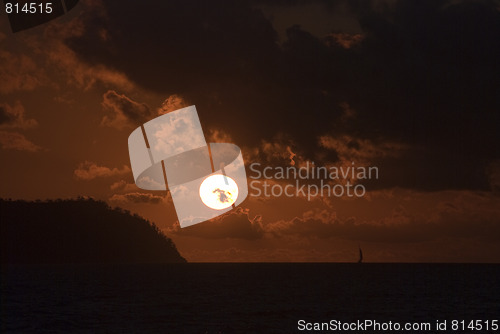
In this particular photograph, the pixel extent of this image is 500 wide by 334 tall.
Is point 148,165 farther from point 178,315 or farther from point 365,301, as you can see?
point 365,301

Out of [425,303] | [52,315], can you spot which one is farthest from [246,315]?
[425,303]

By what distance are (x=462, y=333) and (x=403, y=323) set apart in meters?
8.65

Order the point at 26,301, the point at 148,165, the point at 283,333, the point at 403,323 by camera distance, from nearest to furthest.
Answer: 1. the point at 148,165
2. the point at 283,333
3. the point at 403,323
4. the point at 26,301

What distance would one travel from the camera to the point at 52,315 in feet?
238

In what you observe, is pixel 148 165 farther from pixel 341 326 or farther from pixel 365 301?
pixel 365 301

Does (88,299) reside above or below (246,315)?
above

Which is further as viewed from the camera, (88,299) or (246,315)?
(88,299)

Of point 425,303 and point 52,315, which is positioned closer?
point 52,315

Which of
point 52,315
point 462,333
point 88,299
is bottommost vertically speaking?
point 462,333

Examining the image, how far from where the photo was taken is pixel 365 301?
96.0 m

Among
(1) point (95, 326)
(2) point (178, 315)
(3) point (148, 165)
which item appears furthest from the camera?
(2) point (178, 315)

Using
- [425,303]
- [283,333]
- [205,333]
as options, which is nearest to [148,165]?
[205,333]

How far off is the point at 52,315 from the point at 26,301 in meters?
26.3

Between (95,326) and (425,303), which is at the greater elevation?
(425,303)
